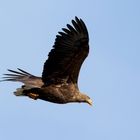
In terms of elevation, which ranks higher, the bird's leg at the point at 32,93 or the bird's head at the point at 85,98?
the bird's head at the point at 85,98

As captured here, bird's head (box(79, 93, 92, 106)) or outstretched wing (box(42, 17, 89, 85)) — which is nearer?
outstretched wing (box(42, 17, 89, 85))

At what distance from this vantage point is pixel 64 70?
29.3 m

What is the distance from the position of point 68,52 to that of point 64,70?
584 millimetres

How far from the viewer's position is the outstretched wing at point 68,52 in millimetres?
28641

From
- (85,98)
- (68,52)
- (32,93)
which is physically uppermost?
(68,52)

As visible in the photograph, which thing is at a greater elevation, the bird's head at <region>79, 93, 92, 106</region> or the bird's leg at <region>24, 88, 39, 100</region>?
the bird's head at <region>79, 93, 92, 106</region>

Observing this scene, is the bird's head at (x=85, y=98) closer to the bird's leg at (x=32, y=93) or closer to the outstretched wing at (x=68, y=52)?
the outstretched wing at (x=68, y=52)

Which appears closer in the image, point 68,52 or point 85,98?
point 68,52

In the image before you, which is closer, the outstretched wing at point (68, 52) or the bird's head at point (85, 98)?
the outstretched wing at point (68, 52)

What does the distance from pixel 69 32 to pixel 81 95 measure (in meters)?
1.92

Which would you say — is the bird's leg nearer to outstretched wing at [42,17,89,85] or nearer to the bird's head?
outstretched wing at [42,17,89,85]

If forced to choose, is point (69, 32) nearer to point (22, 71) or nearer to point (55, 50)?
point (55, 50)

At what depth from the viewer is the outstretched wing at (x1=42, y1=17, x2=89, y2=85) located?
94.0ft

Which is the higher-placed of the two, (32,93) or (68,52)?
(68,52)
